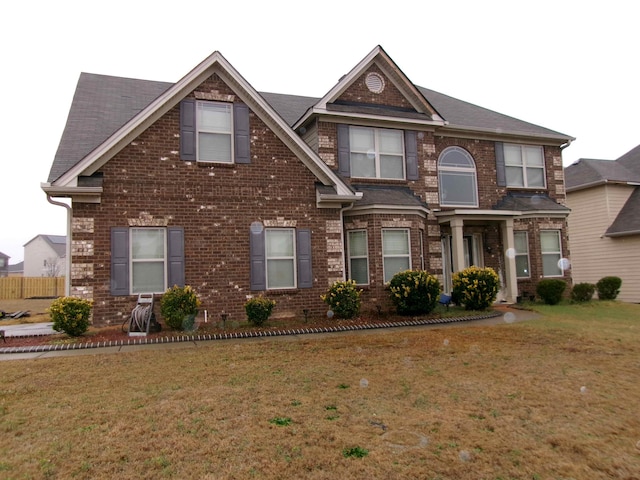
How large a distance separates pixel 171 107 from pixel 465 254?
1143cm

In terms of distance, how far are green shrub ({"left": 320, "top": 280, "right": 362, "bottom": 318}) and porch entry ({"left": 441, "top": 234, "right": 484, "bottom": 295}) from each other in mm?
5532

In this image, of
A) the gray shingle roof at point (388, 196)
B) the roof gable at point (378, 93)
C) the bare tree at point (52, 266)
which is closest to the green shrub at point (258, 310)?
the gray shingle roof at point (388, 196)

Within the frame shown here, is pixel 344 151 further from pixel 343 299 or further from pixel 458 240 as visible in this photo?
pixel 343 299

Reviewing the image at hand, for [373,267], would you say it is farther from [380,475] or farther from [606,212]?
[606,212]

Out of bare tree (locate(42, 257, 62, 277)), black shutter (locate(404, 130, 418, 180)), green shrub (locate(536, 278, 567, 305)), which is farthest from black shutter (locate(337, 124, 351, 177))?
bare tree (locate(42, 257, 62, 277))

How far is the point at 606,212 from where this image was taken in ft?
67.5

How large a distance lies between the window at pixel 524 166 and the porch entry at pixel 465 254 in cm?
268

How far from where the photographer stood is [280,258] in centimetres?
1296

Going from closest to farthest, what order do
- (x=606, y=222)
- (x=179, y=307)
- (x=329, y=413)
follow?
1. (x=329, y=413)
2. (x=179, y=307)
3. (x=606, y=222)

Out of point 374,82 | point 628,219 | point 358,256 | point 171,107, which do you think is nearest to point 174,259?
point 171,107

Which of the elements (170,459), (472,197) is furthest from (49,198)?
(472,197)

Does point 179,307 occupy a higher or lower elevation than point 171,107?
lower

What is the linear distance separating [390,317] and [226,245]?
4886mm

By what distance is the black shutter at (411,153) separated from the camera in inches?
626
